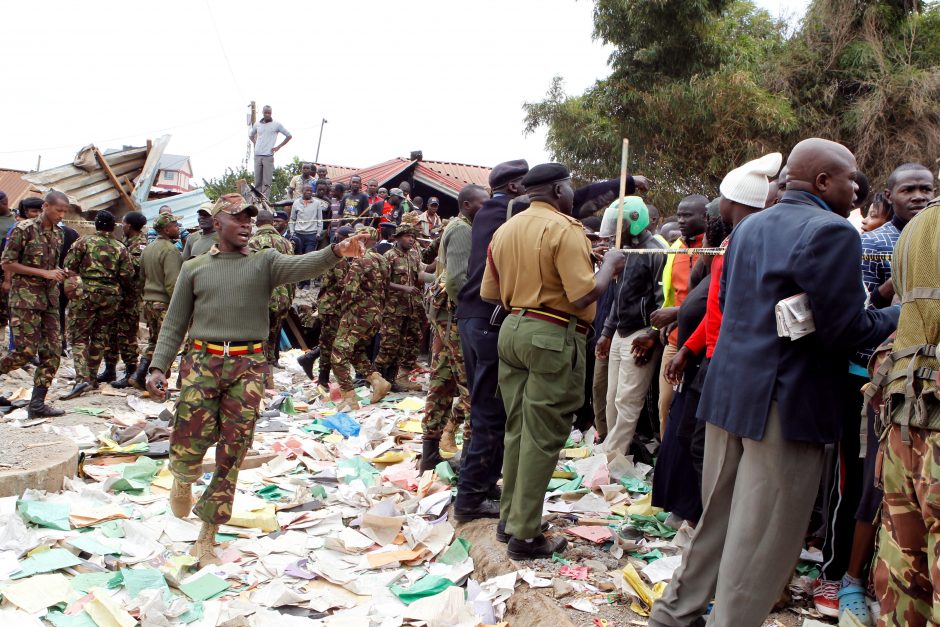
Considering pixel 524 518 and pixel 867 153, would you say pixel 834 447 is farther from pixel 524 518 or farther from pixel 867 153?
pixel 867 153

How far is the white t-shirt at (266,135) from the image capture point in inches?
654

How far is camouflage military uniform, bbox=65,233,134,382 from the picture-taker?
1002cm

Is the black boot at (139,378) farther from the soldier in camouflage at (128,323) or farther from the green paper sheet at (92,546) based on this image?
the green paper sheet at (92,546)

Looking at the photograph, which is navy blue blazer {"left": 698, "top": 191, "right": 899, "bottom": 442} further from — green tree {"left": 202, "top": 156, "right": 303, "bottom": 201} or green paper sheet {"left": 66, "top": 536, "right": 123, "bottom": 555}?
green tree {"left": 202, "top": 156, "right": 303, "bottom": 201}

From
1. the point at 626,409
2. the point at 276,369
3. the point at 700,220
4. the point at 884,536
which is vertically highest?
the point at 700,220

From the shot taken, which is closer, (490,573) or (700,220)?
(490,573)

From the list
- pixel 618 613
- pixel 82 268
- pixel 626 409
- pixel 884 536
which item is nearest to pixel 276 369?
pixel 82 268

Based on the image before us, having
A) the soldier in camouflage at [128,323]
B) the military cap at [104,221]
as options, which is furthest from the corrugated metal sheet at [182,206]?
the military cap at [104,221]

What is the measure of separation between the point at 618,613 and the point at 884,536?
5.31ft

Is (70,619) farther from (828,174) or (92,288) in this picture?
(92,288)

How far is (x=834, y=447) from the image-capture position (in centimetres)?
430

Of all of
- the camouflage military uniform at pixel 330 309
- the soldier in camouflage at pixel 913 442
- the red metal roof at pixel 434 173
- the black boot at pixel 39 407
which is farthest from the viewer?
the red metal roof at pixel 434 173

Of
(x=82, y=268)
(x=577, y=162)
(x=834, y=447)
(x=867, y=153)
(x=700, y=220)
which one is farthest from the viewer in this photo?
(x=577, y=162)

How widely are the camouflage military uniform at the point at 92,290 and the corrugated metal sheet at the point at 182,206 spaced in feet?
20.4
